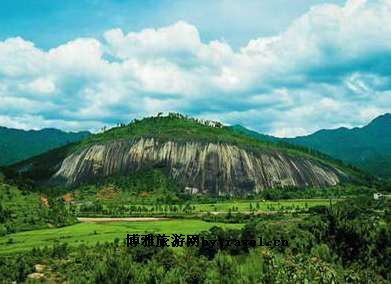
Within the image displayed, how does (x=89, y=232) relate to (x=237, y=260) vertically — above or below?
above

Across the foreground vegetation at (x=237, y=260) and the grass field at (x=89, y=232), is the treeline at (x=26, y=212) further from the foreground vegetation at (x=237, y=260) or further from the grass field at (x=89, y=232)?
the foreground vegetation at (x=237, y=260)

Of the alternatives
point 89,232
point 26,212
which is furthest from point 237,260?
point 26,212

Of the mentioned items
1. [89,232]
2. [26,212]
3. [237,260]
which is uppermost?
[26,212]

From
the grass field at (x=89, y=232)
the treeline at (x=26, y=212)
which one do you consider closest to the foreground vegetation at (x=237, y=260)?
the grass field at (x=89, y=232)

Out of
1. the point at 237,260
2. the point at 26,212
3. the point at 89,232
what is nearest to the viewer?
the point at 237,260

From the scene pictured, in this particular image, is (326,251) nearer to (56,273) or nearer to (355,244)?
(355,244)

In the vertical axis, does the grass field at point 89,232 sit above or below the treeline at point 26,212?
below

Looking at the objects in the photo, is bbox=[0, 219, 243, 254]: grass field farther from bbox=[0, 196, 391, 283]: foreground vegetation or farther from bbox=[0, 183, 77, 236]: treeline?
bbox=[0, 196, 391, 283]: foreground vegetation

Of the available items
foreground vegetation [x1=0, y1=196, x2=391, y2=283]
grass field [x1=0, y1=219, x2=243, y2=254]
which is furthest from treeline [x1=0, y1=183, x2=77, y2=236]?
foreground vegetation [x1=0, y1=196, x2=391, y2=283]

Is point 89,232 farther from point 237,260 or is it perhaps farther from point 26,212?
point 237,260

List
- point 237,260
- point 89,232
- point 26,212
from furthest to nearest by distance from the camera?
point 26,212 < point 89,232 < point 237,260
